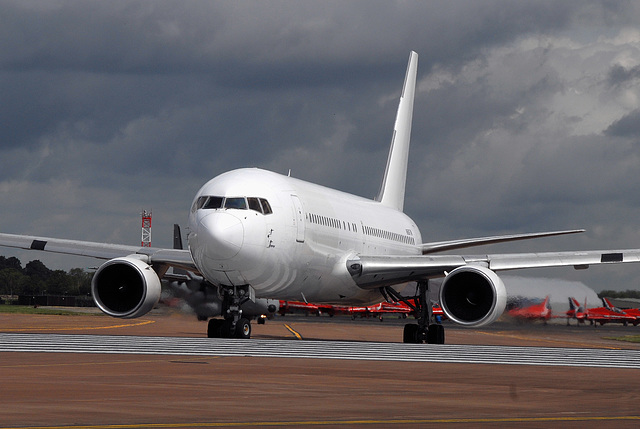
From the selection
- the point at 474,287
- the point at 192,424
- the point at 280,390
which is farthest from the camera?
the point at 474,287

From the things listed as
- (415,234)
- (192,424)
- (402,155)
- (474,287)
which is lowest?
(192,424)

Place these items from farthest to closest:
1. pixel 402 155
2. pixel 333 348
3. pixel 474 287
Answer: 1. pixel 402 155
2. pixel 474 287
3. pixel 333 348

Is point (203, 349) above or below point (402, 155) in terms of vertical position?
below

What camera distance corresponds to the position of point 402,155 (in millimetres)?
44000

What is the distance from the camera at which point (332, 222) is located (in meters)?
28.5

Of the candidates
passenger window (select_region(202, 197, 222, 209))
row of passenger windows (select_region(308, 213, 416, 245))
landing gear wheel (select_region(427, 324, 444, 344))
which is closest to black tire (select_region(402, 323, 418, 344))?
landing gear wheel (select_region(427, 324, 444, 344))

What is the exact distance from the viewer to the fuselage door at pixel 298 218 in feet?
84.5

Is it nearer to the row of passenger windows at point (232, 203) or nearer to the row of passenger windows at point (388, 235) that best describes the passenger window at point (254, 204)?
the row of passenger windows at point (232, 203)

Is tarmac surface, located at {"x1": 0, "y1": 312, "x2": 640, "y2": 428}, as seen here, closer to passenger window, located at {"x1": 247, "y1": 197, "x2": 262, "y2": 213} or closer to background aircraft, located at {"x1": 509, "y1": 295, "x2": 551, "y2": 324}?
passenger window, located at {"x1": 247, "y1": 197, "x2": 262, "y2": 213}

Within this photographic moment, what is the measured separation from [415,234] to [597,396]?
90.1 feet

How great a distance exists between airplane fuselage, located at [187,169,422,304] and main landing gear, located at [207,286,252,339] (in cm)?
27

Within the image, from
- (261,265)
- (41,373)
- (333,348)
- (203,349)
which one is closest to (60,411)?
(41,373)

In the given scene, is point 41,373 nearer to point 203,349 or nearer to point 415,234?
point 203,349

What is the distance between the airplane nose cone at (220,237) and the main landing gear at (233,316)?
1493 mm
